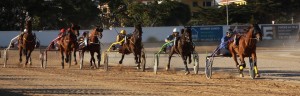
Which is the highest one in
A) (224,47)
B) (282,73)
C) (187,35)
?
(187,35)

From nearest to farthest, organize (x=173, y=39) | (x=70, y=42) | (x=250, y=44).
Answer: (x=250, y=44) → (x=173, y=39) → (x=70, y=42)

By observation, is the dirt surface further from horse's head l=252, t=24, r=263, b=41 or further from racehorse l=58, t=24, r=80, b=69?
racehorse l=58, t=24, r=80, b=69

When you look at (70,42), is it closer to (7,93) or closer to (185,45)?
(185,45)

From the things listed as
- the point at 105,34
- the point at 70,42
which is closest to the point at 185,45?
the point at 70,42

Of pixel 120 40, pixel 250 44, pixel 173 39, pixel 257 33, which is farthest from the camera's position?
pixel 120 40

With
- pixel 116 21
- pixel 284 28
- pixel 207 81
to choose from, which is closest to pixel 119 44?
pixel 207 81

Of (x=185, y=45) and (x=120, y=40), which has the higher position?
(x=120, y=40)

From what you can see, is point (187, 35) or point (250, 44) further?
point (187, 35)

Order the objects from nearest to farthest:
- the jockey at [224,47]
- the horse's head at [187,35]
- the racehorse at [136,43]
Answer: the horse's head at [187,35] → the jockey at [224,47] → the racehorse at [136,43]

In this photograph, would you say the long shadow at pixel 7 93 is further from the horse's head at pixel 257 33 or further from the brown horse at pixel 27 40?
the brown horse at pixel 27 40

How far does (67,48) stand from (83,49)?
3.64ft

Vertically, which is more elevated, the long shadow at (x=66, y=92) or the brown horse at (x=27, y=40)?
the brown horse at (x=27, y=40)

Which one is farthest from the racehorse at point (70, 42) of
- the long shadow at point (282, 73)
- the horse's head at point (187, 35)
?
the long shadow at point (282, 73)

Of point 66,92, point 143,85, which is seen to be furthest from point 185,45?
point 66,92
